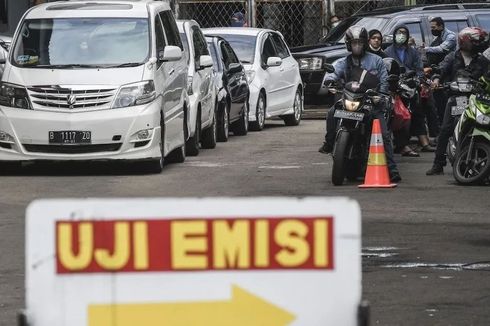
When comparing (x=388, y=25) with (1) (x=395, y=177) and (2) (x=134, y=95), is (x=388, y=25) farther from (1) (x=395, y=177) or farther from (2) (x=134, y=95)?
(1) (x=395, y=177)

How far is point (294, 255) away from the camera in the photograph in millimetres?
3283

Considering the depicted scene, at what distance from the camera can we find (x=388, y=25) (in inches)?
952

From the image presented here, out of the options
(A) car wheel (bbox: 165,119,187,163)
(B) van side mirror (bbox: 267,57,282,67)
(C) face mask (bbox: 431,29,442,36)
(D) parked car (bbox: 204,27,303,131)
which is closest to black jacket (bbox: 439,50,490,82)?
(A) car wheel (bbox: 165,119,187,163)

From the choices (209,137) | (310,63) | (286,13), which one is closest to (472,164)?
(209,137)

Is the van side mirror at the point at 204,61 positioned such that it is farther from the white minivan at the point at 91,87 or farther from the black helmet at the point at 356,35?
the black helmet at the point at 356,35

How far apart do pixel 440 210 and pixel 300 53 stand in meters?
12.9

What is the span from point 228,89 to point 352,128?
6.59 m

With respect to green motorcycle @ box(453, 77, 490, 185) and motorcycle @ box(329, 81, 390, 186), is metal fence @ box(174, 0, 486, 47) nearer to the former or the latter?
motorcycle @ box(329, 81, 390, 186)

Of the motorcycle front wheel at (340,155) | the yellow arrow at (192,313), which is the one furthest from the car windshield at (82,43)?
the yellow arrow at (192,313)

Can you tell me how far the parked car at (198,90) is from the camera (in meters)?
19.4

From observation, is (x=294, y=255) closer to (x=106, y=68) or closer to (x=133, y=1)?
(x=106, y=68)

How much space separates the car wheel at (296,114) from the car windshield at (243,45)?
1142mm

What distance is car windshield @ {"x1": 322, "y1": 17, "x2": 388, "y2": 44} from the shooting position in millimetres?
24484

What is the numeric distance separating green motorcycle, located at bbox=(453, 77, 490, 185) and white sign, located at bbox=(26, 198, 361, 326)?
12.1 m
